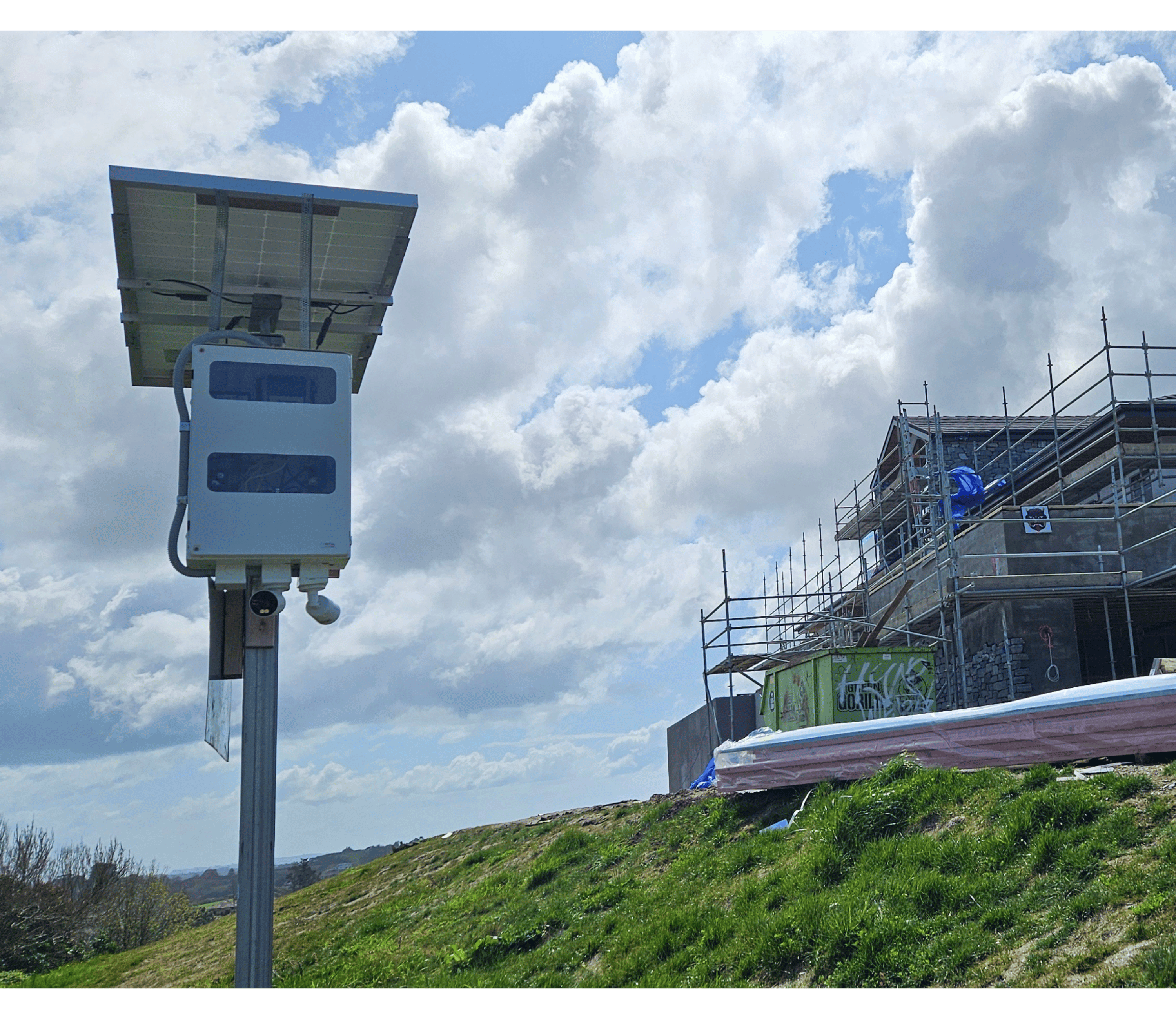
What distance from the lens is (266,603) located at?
8055 millimetres

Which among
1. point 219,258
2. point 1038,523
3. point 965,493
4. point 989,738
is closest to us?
point 219,258

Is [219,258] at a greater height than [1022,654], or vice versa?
[219,258]

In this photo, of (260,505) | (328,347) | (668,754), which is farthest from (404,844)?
(260,505)

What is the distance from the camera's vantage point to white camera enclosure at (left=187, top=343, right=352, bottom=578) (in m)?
7.87

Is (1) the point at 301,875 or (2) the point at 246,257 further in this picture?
(1) the point at 301,875

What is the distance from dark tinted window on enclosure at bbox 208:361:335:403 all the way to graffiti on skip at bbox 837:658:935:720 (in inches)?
449

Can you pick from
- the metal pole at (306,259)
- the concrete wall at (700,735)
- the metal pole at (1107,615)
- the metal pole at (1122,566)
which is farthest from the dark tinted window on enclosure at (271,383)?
the concrete wall at (700,735)

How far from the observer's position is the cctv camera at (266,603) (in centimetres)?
802

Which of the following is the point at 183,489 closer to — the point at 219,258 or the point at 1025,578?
the point at 219,258

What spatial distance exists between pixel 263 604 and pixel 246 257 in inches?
117

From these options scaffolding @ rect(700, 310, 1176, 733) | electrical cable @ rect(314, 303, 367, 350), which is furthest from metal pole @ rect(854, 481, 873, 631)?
electrical cable @ rect(314, 303, 367, 350)

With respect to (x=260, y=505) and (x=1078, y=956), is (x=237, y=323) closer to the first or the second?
(x=260, y=505)

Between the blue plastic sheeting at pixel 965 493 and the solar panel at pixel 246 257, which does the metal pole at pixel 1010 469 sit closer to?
the blue plastic sheeting at pixel 965 493

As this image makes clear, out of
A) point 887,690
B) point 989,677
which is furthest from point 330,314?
point 989,677
